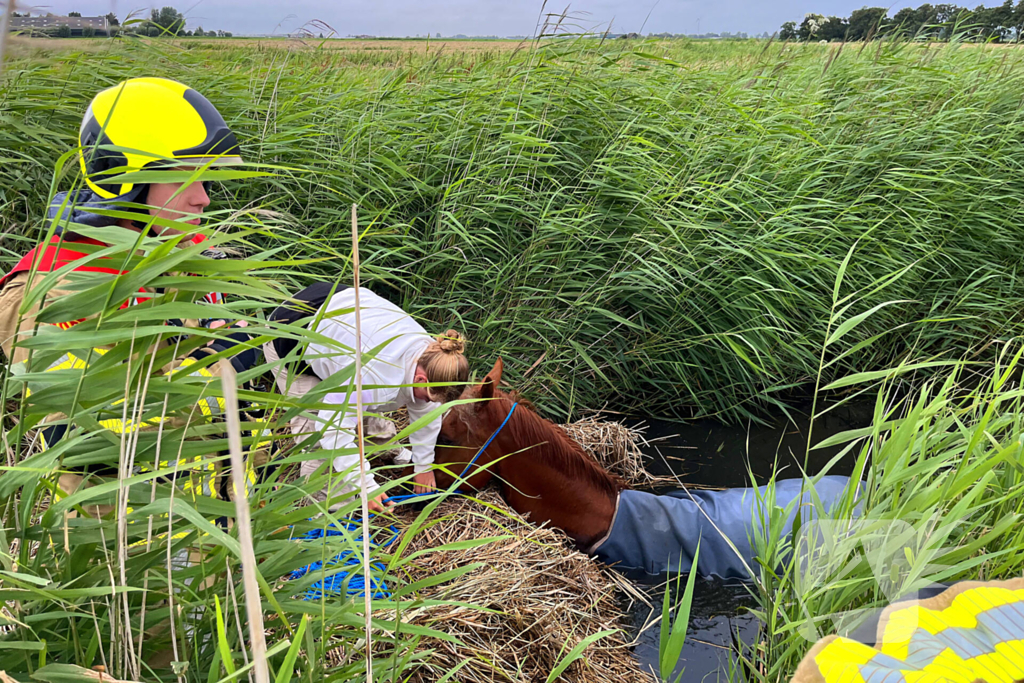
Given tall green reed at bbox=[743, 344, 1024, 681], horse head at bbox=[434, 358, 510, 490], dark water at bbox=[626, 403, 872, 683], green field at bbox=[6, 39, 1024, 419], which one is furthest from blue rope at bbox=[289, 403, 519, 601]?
green field at bbox=[6, 39, 1024, 419]

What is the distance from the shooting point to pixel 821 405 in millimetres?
4164

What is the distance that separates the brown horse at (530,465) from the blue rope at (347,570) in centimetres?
6

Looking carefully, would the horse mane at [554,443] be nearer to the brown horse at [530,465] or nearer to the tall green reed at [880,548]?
the brown horse at [530,465]

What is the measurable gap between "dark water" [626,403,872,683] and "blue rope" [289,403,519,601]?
0.97 meters

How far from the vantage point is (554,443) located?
102 inches

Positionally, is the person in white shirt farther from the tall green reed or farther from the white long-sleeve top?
the tall green reed

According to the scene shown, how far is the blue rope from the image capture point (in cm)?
127

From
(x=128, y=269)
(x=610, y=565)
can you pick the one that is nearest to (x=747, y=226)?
(x=610, y=565)

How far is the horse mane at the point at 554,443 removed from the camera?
2457 mm

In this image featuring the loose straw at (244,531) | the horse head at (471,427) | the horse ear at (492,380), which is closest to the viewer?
the loose straw at (244,531)

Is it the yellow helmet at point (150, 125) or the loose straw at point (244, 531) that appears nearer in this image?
the loose straw at point (244, 531)

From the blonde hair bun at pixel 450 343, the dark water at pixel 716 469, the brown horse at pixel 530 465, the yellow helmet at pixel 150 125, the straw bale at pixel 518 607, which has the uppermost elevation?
the yellow helmet at pixel 150 125

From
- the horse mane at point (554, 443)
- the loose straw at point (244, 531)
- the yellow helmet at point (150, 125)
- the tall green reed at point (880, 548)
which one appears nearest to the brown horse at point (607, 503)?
the horse mane at point (554, 443)

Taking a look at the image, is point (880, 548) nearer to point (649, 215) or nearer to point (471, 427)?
point (471, 427)
